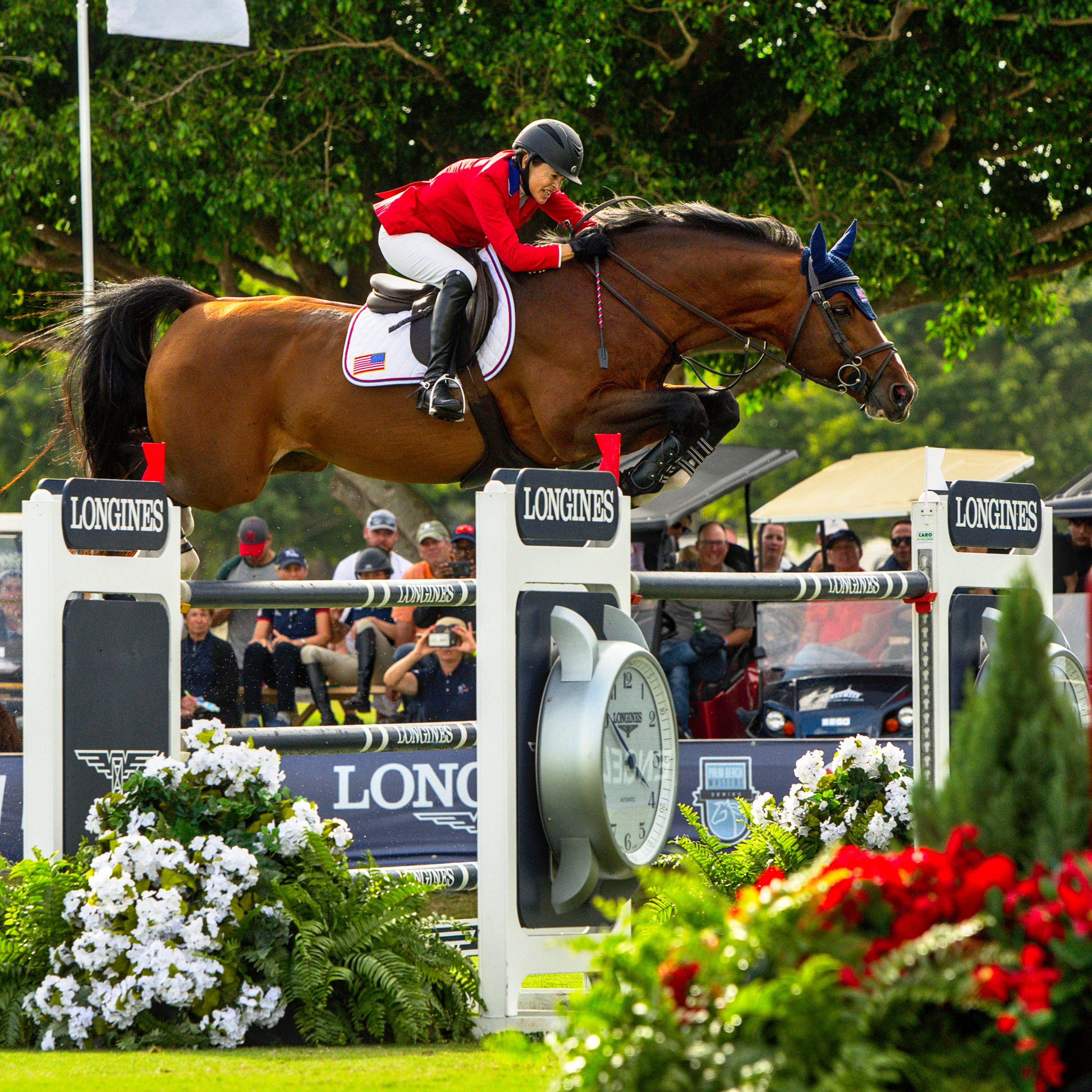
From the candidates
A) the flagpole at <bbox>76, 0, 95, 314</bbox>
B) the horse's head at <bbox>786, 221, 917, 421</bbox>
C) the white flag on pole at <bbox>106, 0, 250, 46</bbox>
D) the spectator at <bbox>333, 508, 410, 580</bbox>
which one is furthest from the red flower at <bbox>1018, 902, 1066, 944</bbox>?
the white flag on pole at <bbox>106, 0, 250, 46</bbox>

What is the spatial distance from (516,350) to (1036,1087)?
155 inches

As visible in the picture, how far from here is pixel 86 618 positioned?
3691mm

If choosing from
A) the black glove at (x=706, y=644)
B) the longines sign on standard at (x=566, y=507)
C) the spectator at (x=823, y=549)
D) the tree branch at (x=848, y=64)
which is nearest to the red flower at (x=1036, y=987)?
the longines sign on standard at (x=566, y=507)

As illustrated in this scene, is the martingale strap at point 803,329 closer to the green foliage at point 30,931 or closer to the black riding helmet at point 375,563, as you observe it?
the green foliage at point 30,931

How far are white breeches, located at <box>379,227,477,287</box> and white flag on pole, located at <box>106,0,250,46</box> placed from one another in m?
5.31

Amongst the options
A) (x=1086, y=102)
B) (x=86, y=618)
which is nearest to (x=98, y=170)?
(x=1086, y=102)

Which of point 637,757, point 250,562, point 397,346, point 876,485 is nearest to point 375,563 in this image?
point 250,562

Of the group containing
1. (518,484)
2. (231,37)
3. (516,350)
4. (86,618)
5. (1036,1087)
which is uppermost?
(231,37)

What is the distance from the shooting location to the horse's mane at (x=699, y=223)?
5.64 m

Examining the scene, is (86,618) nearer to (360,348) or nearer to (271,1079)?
(271,1079)

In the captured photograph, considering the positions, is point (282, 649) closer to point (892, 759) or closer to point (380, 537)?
point (380, 537)

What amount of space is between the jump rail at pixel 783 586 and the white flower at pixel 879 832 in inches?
23.9

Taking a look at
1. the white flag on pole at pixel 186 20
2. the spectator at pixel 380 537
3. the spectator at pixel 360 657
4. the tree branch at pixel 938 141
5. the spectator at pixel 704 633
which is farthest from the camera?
the tree branch at pixel 938 141

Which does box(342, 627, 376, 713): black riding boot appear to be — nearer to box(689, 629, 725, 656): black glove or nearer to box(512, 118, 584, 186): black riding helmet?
box(689, 629, 725, 656): black glove
